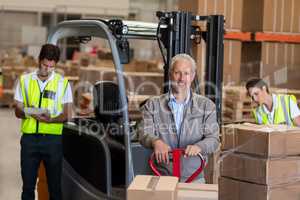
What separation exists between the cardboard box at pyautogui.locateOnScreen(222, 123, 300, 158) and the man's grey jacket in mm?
263

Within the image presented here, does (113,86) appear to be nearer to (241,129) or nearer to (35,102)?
(35,102)

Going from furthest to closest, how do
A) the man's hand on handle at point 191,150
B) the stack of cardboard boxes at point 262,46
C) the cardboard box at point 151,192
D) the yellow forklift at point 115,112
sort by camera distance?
the stack of cardboard boxes at point 262,46 → the yellow forklift at point 115,112 → the man's hand on handle at point 191,150 → the cardboard box at point 151,192

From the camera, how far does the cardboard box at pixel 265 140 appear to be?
3674mm

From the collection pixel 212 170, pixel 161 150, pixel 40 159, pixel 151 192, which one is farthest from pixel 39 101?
pixel 151 192

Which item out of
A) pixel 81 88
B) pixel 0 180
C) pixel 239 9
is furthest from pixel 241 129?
pixel 81 88

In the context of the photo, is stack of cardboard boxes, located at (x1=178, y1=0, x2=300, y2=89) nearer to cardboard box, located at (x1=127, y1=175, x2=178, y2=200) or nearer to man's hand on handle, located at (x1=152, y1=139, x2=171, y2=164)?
man's hand on handle, located at (x1=152, y1=139, x2=171, y2=164)

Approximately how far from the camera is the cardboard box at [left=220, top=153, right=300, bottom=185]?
12.0 ft

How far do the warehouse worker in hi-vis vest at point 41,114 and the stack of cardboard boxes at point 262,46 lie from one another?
112 inches

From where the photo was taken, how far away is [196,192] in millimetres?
3152

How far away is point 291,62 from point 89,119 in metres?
3.52

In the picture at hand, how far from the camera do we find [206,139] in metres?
3.59

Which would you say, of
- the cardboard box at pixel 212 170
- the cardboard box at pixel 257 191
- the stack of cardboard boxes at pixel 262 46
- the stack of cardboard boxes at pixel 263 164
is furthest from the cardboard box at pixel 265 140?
the stack of cardboard boxes at pixel 262 46

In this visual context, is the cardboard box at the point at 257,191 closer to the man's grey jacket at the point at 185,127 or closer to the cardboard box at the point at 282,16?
the man's grey jacket at the point at 185,127

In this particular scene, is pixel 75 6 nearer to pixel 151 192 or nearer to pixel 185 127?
pixel 185 127
